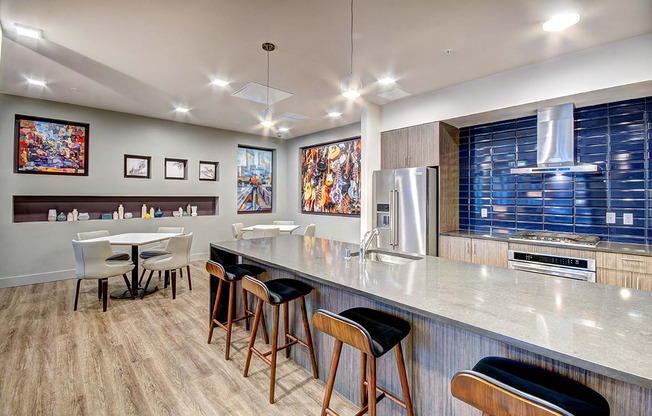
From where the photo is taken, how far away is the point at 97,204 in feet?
18.2

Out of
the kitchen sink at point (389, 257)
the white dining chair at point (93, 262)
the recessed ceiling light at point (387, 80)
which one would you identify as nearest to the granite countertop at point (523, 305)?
the kitchen sink at point (389, 257)

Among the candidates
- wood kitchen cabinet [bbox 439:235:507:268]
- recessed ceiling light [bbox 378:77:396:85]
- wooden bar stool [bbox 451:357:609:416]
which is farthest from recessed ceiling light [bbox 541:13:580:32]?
wooden bar stool [bbox 451:357:609:416]

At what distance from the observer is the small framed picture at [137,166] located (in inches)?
221

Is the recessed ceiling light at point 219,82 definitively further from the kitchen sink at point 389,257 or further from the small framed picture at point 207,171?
the kitchen sink at point 389,257

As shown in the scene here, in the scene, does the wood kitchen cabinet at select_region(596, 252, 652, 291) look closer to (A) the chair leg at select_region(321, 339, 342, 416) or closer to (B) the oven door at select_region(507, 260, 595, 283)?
(B) the oven door at select_region(507, 260, 595, 283)

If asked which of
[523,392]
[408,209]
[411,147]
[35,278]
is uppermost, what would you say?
[411,147]

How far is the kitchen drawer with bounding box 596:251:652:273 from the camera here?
8.68ft

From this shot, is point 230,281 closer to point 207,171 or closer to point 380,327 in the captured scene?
point 380,327

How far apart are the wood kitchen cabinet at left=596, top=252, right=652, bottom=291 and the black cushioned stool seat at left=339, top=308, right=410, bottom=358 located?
243cm

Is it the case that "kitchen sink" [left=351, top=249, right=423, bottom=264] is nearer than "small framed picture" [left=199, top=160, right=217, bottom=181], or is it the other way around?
"kitchen sink" [left=351, top=249, right=423, bottom=264]

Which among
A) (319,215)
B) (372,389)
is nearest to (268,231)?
(319,215)

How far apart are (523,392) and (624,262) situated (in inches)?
106

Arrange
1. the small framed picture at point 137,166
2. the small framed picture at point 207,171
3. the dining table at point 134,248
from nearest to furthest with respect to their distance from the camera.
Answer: the dining table at point 134,248, the small framed picture at point 137,166, the small framed picture at point 207,171

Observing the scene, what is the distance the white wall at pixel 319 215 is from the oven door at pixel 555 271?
10.3ft
